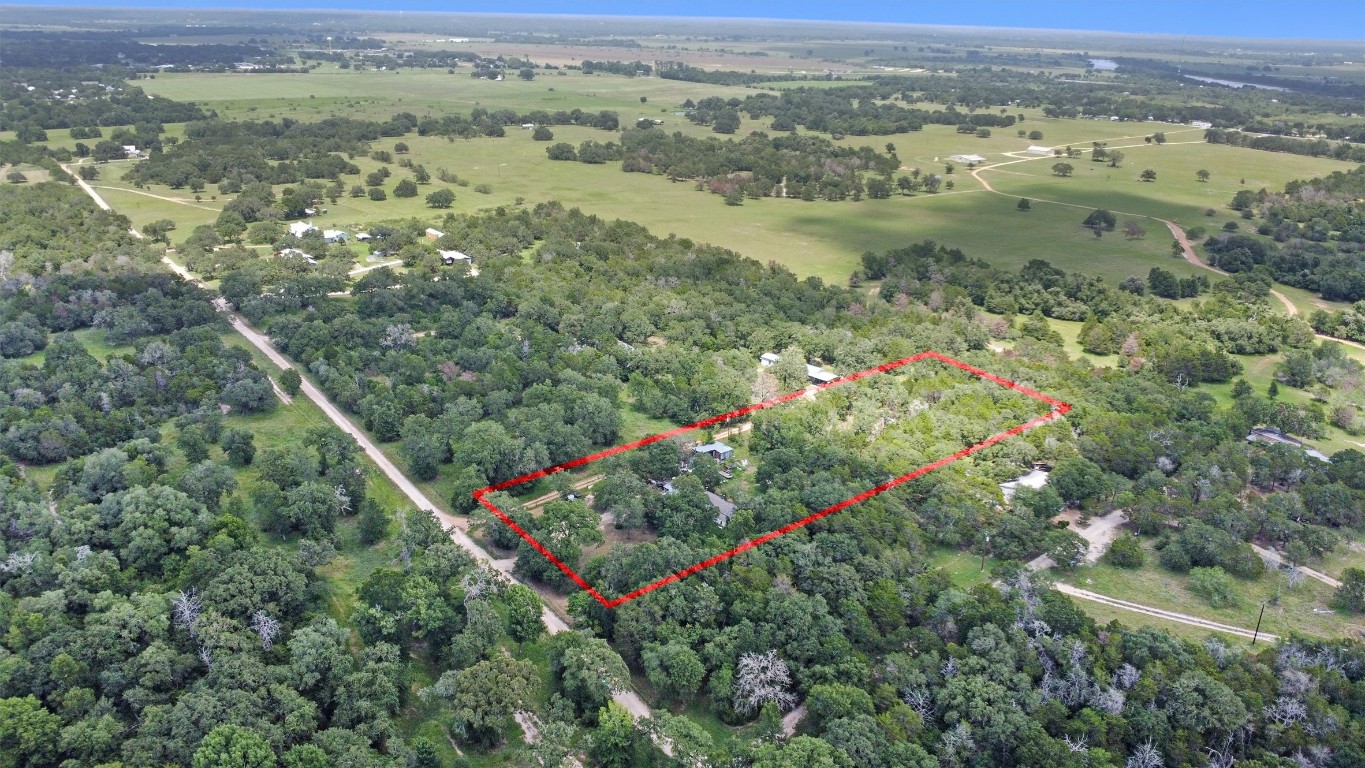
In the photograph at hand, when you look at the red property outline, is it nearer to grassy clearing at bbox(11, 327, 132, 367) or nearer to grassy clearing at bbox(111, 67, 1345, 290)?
grassy clearing at bbox(111, 67, 1345, 290)

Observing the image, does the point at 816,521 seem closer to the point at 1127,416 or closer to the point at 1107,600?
the point at 1107,600

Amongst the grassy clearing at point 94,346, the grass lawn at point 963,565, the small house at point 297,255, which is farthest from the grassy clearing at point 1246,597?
the small house at point 297,255

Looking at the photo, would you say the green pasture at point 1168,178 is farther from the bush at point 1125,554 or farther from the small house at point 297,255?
the small house at point 297,255

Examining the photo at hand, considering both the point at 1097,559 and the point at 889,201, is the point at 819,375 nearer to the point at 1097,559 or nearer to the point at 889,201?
the point at 1097,559

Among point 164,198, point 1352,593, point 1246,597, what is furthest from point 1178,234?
point 164,198

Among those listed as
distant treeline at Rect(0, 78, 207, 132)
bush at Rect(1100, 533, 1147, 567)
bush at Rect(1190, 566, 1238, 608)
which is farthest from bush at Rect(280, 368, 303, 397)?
distant treeline at Rect(0, 78, 207, 132)

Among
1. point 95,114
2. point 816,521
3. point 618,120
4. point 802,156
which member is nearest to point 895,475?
point 816,521
